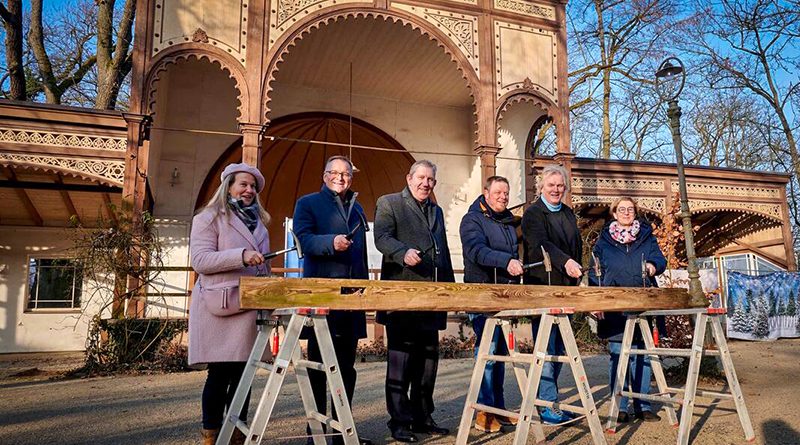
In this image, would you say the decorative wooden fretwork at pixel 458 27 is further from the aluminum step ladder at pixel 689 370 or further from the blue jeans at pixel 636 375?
the aluminum step ladder at pixel 689 370

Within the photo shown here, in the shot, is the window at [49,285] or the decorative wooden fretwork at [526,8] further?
the window at [49,285]

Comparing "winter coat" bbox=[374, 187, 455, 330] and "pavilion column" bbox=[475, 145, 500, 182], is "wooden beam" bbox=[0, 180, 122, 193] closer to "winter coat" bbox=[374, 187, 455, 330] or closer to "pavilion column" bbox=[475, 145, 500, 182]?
"pavilion column" bbox=[475, 145, 500, 182]

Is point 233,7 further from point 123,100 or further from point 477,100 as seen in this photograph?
point 123,100

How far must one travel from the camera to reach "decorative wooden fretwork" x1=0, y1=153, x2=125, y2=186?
8.23 m

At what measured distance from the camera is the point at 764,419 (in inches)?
164

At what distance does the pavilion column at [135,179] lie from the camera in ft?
24.5

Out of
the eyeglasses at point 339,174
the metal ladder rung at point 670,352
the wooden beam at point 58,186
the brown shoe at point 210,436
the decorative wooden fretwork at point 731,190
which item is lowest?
the brown shoe at point 210,436

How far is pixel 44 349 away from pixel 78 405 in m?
7.59

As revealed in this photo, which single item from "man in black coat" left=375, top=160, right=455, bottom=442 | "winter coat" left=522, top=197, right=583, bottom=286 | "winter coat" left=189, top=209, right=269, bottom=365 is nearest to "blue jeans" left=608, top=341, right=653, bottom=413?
"winter coat" left=522, top=197, right=583, bottom=286

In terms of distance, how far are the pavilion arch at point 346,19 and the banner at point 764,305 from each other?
22.7 ft

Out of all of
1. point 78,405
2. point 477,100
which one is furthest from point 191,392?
point 477,100

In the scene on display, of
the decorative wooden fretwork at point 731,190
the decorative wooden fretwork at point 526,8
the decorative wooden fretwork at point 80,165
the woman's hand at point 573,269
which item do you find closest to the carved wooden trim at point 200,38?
the decorative wooden fretwork at point 80,165

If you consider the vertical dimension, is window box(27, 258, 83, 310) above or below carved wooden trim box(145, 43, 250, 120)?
below

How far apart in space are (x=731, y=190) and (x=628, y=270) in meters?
9.91
